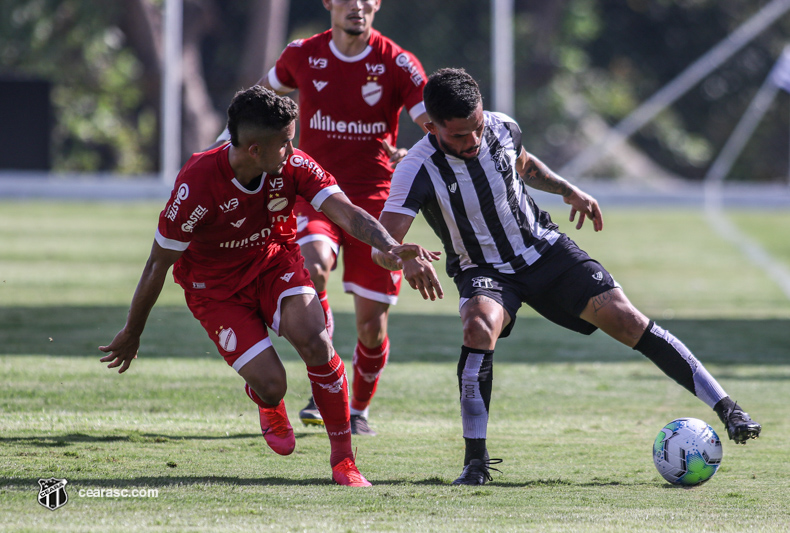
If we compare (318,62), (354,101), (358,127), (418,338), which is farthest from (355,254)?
(418,338)

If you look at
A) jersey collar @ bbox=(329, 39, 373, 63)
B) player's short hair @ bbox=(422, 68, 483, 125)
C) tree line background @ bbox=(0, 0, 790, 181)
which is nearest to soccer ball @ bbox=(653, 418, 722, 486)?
player's short hair @ bbox=(422, 68, 483, 125)

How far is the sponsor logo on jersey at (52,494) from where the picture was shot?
13.8ft

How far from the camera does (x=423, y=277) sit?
4609 mm

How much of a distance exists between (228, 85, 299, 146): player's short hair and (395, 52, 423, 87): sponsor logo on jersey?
1.71 m

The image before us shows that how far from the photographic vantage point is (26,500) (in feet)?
14.0

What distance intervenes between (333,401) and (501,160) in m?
1.47

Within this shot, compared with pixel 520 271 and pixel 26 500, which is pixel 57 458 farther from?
pixel 520 271

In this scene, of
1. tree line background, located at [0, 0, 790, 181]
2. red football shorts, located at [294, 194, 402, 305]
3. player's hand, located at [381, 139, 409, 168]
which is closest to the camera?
player's hand, located at [381, 139, 409, 168]

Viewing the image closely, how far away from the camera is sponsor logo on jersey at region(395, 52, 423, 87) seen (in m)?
6.43

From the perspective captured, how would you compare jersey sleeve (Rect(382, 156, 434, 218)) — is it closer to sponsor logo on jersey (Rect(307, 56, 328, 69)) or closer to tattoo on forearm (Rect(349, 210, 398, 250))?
tattoo on forearm (Rect(349, 210, 398, 250))

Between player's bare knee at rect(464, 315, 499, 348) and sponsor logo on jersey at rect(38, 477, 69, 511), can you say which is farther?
player's bare knee at rect(464, 315, 499, 348)

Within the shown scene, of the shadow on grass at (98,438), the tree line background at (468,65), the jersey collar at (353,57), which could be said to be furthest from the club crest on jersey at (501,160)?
the tree line background at (468,65)

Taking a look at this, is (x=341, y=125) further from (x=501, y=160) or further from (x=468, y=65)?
(x=468, y=65)

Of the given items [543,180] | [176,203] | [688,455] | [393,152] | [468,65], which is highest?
[468,65]
